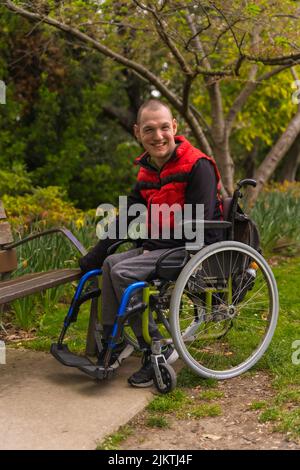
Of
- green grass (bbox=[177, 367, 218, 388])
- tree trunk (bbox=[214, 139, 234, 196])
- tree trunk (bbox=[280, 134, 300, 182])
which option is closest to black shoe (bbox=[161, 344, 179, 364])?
green grass (bbox=[177, 367, 218, 388])

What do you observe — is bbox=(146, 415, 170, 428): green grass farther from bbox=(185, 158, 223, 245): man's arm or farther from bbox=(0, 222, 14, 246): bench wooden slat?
bbox=(0, 222, 14, 246): bench wooden slat

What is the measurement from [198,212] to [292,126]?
16.3 ft

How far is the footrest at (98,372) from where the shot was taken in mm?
3385

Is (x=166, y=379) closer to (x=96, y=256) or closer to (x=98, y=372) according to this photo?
(x=98, y=372)

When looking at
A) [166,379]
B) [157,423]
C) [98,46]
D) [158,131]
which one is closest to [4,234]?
[158,131]

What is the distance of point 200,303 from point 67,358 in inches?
30.2

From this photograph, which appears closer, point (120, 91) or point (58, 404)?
point (58, 404)

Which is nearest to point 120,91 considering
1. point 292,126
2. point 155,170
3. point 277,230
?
point 292,126

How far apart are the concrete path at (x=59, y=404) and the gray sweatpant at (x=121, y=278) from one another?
336 mm

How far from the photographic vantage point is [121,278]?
135 inches

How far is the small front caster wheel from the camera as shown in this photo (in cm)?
340

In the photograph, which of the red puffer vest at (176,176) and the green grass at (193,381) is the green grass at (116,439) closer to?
the green grass at (193,381)

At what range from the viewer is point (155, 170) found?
150 inches
